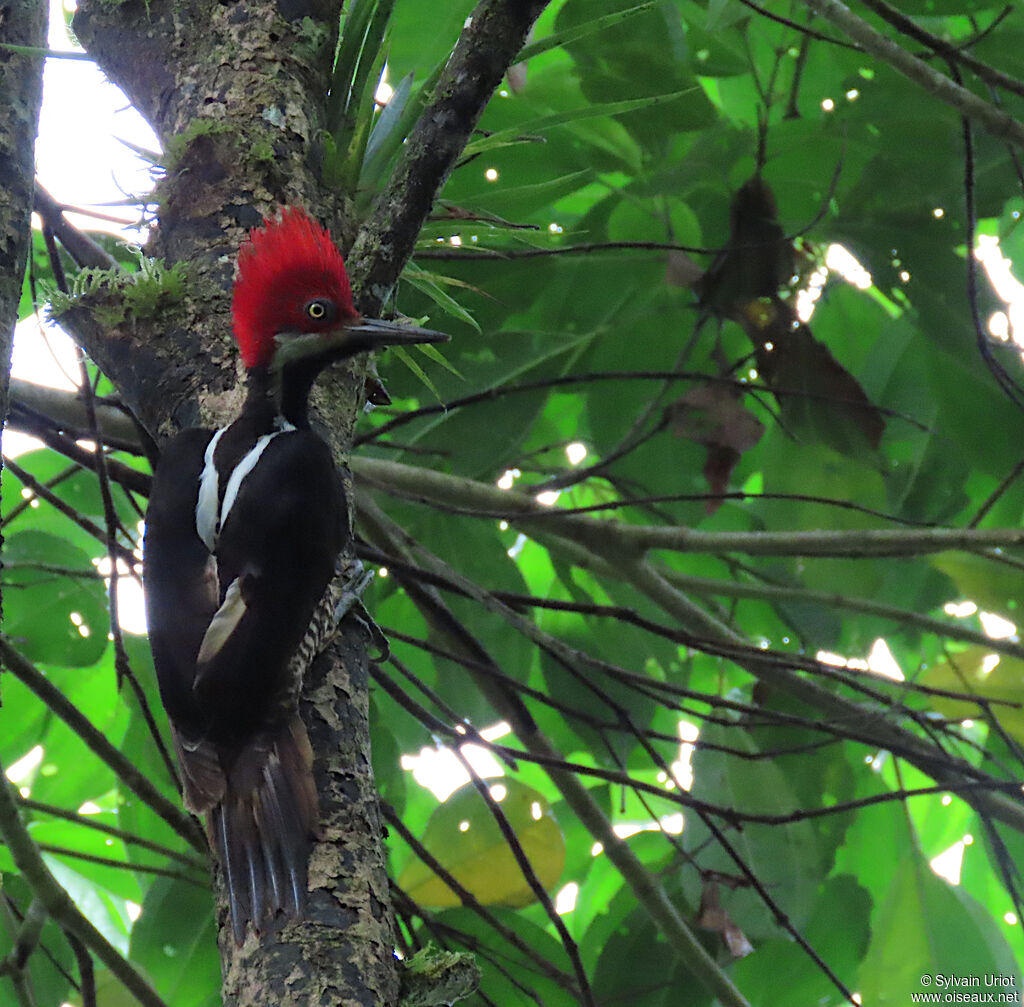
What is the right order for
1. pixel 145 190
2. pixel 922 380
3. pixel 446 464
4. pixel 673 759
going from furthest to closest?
pixel 673 759 → pixel 446 464 → pixel 922 380 → pixel 145 190

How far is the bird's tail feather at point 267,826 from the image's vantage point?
150 cm

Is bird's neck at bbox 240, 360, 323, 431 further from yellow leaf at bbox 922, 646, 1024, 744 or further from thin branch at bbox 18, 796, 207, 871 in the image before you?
yellow leaf at bbox 922, 646, 1024, 744

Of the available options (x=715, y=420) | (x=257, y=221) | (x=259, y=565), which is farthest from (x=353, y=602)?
(x=715, y=420)

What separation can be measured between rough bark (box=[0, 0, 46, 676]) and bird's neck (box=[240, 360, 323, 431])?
0.58 metres

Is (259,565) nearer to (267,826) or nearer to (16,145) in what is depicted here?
(267,826)

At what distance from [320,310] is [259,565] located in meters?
0.54

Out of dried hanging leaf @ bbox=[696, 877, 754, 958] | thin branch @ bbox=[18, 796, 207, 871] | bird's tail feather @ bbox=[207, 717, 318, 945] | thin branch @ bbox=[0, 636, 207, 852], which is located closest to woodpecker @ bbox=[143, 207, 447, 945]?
bird's tail feather @ bbox=[207, 717, 318, 945]

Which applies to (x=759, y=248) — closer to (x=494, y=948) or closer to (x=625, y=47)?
(x=625, y=47)

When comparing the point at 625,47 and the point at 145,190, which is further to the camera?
the point at 625,47

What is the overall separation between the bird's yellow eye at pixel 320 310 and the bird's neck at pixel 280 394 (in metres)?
0.08

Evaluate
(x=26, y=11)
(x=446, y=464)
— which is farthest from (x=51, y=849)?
(x=26, y=11)

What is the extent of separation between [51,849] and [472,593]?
1.19 meters

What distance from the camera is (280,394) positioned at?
220 cm

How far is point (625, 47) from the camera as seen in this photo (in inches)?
105
